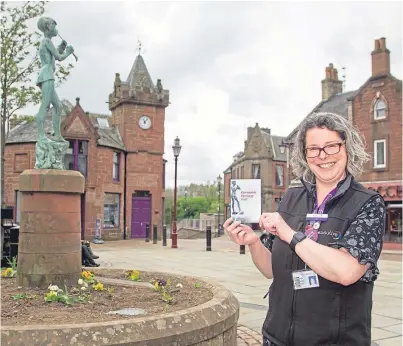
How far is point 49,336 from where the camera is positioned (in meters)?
3.82

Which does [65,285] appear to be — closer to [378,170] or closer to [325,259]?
[325,259]

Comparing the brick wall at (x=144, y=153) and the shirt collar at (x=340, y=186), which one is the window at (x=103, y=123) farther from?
the shirt collar at (x=340, y=186)

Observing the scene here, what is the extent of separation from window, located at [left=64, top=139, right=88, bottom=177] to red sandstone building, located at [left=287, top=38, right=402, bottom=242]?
16.3 m

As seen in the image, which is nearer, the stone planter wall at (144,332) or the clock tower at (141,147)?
the stone planter wall at (144,332)

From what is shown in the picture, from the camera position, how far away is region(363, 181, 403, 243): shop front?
2645cm

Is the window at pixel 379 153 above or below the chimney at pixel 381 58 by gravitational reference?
below

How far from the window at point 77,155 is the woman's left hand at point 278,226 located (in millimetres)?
25854

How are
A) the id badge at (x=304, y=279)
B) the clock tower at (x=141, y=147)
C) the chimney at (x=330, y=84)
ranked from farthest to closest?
Result: the chimney at (x=330, y=84)
the clock tower at (x=141, y=147)
the id badge at (x=304, y=279)

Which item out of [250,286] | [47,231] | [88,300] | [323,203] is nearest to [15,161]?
[250,286]

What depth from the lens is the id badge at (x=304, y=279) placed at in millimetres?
2410

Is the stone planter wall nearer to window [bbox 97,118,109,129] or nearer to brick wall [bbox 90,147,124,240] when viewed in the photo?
brick wall [bbox 90,147,124,240]

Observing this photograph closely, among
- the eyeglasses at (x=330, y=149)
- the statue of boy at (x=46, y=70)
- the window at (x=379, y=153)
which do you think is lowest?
the eyeglasses at (x=330, y=149)

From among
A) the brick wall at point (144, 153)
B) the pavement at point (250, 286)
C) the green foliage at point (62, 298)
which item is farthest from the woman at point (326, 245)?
the brick wall at point (144, 153)

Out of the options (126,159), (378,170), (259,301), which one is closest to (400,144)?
(378,170)
